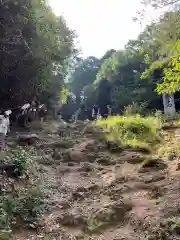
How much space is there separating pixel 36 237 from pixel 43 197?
1293mm

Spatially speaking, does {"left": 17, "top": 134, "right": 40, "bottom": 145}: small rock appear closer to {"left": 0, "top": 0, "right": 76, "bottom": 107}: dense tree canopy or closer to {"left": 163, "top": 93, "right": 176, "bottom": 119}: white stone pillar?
{"left": 0, "top": 0, "right": 76, "bottom": 107}: dense tree canopy

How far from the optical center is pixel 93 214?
193 inches

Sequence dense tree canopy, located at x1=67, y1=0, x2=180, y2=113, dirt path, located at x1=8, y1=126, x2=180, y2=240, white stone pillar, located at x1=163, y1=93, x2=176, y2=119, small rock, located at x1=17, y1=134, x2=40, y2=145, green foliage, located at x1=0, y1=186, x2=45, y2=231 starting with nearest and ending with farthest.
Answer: dirt path, located at x1=8, y1=126, x2=180, y2=240
green foliage, located at x1=0, y1=186, x2=45, y2=231
dense tree canopy, located at x1=67, y1=0, x2=180, y2=113
small rock, located at x1=17, y1=134, x2=40, y2=145
white stone pillar, located at x1=163, y1=93, x2=176, y2=119

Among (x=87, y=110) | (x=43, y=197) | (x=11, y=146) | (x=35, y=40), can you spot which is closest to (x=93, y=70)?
(x=87, y=110)

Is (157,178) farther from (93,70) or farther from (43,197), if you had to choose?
(93,70)

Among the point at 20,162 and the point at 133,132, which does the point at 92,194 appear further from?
the point at 133,132

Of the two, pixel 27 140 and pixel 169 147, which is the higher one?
pixel 27 140

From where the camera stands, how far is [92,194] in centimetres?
599

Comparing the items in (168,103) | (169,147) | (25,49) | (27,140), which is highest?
(25,49)

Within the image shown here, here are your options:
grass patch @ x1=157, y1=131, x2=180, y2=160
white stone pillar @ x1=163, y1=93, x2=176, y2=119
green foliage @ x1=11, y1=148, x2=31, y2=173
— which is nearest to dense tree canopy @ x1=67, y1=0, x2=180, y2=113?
white stone pillar @ x1=163, y1=93, x2=176, y2=119

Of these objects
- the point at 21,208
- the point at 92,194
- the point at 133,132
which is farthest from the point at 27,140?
the point at 21,208

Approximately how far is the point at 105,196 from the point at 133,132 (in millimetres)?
4876

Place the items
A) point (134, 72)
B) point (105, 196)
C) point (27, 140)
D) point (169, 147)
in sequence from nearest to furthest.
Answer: point (105, 196)
point (169, 147)
point (27, 140)
point (134, 72)

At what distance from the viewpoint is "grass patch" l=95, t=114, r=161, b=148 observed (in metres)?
9.48
